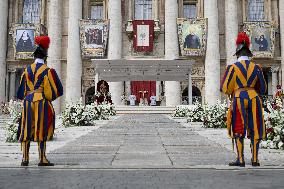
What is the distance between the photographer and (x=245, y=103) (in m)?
5.73

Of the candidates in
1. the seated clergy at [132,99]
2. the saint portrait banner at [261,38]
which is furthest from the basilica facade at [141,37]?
the seated clergy at [132,99]

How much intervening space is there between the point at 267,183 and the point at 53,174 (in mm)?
2446

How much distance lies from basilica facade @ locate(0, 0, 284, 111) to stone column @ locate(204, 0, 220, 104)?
93mm

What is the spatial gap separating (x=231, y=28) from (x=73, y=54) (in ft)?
49.9

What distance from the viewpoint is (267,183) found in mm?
4188

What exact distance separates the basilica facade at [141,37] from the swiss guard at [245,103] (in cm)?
3030

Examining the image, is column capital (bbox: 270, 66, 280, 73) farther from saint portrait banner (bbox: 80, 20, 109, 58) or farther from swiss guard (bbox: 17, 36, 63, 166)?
swiss guard (bbox: 17, 36, 63, 166)

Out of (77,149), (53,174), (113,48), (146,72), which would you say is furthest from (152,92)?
(53,174)

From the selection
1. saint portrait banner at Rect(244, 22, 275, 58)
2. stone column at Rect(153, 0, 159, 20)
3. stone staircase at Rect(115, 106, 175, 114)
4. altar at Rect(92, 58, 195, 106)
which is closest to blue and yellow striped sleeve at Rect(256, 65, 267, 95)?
altar at Rect(92, 58, 195, 106)

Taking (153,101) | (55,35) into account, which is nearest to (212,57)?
(153,101)

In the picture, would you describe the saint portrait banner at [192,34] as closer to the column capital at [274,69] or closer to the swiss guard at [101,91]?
the column capital at [274,69]

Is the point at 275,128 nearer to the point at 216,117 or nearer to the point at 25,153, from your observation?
the point at 25,153

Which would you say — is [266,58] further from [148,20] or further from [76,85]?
[76,85]

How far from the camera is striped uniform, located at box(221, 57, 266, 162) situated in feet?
18.6
